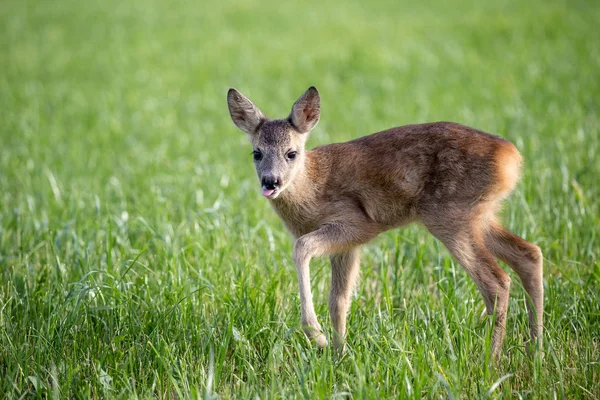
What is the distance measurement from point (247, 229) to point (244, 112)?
1.45 m

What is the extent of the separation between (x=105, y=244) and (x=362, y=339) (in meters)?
2.68

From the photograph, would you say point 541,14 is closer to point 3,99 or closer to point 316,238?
point 3,99

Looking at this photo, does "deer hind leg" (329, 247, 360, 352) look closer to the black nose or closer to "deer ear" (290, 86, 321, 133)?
the black nose

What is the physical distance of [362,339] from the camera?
4.11 meters

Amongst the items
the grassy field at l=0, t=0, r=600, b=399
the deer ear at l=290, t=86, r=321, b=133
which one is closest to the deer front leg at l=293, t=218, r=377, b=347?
the grassy field at l=0, t=0, r=600, b=399

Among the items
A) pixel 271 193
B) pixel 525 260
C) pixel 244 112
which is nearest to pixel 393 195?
pixel 271 193

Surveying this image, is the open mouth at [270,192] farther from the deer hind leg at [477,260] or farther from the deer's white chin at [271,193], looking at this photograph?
the deer hind leg at [477,260]

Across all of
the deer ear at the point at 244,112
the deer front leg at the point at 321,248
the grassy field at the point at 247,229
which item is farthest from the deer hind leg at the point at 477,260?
the deer ear at the point at 244,112

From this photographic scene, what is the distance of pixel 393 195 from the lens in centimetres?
461

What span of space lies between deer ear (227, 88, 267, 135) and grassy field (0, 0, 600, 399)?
1.04m

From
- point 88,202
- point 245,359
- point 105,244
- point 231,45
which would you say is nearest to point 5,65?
point 231,45

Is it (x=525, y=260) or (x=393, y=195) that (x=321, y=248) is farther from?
(x=525, y=260)

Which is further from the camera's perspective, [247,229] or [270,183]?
[247,229]

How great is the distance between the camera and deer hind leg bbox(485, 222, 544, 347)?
440cm
